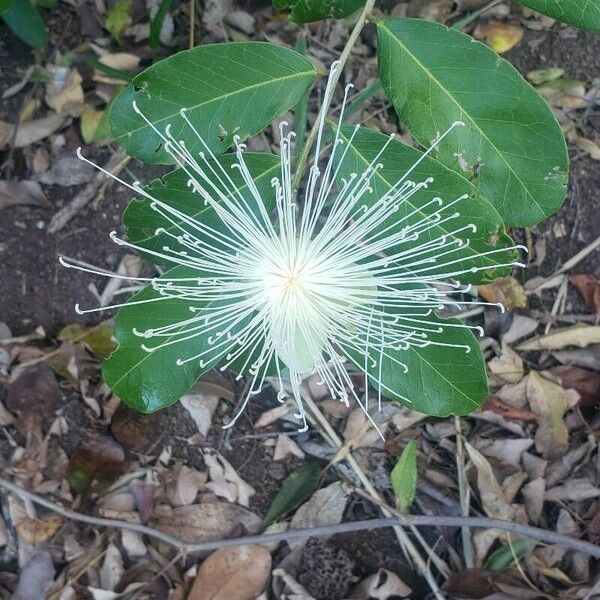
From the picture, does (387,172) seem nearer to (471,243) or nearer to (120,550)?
(471,243)

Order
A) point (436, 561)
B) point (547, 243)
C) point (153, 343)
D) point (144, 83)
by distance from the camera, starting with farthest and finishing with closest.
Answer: point (547, 243)
point (436, 561)
point (153, 343)
point (144, 83)

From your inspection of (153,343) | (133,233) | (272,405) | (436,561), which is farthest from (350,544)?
(133,233)

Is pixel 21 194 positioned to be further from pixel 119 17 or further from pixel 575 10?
pixel 575 10

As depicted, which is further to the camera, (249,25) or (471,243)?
(249,25)

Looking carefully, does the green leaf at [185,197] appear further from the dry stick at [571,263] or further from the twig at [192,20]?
the dry stick at [571,263]

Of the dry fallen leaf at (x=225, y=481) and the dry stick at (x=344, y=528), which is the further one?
the dry fallen leaf at (x=225, y=481)

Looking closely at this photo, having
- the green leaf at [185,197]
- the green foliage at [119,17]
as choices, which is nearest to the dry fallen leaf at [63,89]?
the green foliage at [119,17]

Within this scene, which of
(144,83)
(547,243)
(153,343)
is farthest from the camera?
(547,243)

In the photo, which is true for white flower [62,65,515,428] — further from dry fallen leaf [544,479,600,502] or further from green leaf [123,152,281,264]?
dry fallen leaf [544,479,600,502]
